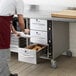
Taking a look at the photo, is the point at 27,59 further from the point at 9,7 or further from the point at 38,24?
the point at 9,7

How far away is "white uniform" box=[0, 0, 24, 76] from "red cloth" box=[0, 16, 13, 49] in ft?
0.15

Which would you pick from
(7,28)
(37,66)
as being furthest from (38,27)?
(7,28)

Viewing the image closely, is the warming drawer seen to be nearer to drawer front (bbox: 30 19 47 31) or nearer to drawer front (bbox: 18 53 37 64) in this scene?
drawer front (bbox: 18 53 37 64)

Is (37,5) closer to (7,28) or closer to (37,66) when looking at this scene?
(37,66)

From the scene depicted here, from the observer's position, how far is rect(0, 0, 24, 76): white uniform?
2160mm

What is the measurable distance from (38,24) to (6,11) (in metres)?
1.34

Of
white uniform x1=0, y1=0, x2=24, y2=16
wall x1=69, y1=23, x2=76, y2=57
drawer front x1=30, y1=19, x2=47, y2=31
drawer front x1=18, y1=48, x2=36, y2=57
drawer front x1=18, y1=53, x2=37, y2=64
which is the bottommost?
drawer front x1=18, y1=53, x2=37, y2=64

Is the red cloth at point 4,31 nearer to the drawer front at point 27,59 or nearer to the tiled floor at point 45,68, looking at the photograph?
the tiled floor at point 45,68

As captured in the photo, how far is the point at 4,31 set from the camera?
2244 mm

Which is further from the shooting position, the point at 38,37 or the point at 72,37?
the point at 72,37

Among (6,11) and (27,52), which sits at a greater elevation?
(6,11)

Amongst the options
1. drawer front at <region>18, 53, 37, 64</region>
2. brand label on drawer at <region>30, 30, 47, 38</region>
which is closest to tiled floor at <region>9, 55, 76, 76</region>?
drawer front at <region>18, 53, 37, 64</region>

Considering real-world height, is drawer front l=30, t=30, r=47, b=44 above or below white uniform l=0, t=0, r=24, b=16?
below

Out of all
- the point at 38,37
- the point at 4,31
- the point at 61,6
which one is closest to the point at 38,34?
the point at 38,37
